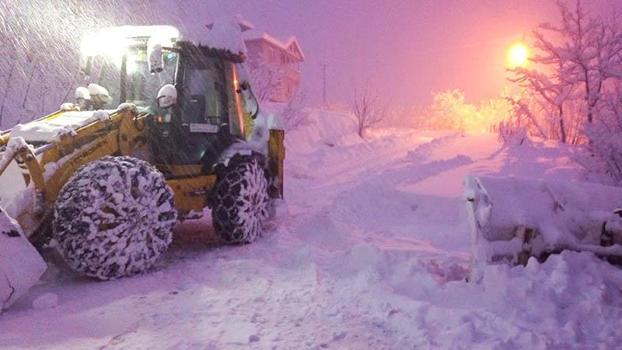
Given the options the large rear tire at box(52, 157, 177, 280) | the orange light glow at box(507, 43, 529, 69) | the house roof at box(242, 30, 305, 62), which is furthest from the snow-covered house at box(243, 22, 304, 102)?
the large rear tire at box(52, 157, 177, 280)

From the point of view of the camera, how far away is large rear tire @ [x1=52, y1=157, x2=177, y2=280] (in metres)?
4.19

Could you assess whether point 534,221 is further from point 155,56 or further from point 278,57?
point 278,57

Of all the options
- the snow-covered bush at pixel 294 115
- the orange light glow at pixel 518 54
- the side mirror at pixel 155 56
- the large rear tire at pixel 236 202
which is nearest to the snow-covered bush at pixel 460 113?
the orange light glow at pixel 518 54

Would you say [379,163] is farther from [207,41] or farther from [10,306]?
[10,306]

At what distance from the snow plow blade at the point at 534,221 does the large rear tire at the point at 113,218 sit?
3.00 m

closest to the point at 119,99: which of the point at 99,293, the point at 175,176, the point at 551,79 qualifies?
the point at 175,176

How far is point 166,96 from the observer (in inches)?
211

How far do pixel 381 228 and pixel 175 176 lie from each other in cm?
344

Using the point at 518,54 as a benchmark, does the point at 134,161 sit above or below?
below

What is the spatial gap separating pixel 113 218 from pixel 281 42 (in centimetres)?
3745

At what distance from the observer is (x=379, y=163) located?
588 inches

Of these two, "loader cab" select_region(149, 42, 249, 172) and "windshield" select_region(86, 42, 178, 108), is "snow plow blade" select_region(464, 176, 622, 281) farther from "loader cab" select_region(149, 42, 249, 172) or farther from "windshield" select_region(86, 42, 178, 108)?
"windshield" select_region(86, 42, 178, 108)

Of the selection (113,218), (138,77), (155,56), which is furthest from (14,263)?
(138,77)

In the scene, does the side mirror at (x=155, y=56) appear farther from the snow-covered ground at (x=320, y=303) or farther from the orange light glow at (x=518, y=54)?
the orange light glow at (x=518, y=54)
